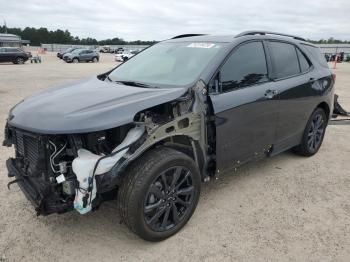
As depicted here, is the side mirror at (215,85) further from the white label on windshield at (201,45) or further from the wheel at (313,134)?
the wheel at (313,134)

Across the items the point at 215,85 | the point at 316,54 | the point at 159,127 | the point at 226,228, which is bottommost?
the point at 226,228

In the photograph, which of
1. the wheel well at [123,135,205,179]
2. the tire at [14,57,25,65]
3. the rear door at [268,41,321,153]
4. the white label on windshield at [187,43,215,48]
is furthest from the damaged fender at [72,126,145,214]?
the tire at [14,57,25,65]

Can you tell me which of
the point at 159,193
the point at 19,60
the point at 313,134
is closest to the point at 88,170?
the point at 159,193

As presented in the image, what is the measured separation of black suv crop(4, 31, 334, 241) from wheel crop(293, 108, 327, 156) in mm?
565

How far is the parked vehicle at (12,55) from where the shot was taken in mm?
29747

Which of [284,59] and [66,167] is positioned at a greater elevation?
[284,59]

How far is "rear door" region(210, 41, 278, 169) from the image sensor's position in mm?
3523

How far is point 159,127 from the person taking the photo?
120 inches

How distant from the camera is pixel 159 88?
11.3ft

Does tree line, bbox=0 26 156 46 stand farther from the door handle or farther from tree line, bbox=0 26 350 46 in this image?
the door handle

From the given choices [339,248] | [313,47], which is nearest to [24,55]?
[313,47]

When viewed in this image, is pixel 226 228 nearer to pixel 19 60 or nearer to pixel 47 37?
pixel 19 60

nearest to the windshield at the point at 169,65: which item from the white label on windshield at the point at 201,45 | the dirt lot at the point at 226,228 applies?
the white label on windshield at the point at 201,45

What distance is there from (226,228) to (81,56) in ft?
117
